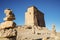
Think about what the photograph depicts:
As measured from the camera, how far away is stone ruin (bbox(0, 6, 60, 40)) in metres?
11.1

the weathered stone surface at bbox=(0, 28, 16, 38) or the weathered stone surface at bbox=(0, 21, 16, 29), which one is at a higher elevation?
the weathered stone surface at bbox=(0, 21, 16, 29)

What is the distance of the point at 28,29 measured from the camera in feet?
113

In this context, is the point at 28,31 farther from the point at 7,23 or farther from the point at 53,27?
the point at 7,23

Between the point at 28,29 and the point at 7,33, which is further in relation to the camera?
the point at 28,29

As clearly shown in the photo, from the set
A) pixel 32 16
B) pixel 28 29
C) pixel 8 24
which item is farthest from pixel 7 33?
pixel 32 16

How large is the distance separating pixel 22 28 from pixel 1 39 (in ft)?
76.5

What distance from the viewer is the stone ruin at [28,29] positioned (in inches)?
437

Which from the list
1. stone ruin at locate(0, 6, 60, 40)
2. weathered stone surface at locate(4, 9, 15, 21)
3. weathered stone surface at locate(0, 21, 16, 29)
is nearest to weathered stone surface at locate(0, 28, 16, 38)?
stone ruin at locate(0, 6, 60, 40)

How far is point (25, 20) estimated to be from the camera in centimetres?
4894

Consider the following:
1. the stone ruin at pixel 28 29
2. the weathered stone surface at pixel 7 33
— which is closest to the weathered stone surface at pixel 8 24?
the stone ruin at pixel 28 29

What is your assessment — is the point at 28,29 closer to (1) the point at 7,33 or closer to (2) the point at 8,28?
(2) the point at 8,28

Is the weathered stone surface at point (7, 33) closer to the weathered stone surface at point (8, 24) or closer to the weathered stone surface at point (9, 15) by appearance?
the weathered stone surface at point (8, 24)

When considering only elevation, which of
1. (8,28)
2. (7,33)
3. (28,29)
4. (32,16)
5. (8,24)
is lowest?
(28,29)

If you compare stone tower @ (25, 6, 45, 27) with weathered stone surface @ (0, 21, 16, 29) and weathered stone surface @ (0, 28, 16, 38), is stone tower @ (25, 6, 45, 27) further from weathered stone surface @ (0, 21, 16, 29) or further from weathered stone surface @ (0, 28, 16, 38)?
weathered stone surface @ (0, 28, 16, 38)
